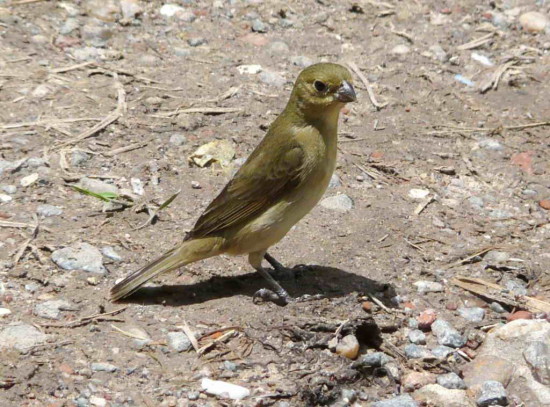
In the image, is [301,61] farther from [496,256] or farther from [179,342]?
[179,342]

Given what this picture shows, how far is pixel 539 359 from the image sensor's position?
523 cm

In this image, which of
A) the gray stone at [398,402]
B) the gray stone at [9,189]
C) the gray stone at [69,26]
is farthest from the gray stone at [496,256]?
the gray stone at [69,26]

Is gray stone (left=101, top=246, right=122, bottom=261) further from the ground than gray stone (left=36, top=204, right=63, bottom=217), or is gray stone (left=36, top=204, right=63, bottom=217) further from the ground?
gray stone (left=36, top=204, right=63, bottom=217)

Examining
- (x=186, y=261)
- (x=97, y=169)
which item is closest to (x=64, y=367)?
(x=186, y=261)

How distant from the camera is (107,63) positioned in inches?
322

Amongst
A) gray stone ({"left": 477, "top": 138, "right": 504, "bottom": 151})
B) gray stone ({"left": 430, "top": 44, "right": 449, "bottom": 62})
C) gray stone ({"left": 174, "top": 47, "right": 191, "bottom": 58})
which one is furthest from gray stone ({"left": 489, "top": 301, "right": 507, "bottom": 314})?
gray stone ({"left": 174, "top": 47, "right": 191, "bottom": 58})

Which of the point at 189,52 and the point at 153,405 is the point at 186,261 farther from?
the point at 189,52

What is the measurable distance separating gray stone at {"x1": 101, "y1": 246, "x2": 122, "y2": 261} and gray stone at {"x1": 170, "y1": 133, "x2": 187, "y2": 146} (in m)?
1.49

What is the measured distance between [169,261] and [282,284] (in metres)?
0.79

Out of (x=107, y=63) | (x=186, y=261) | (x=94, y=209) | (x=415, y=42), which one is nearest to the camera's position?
(x=186, y=261)

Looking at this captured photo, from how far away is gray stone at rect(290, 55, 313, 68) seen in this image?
8484 mm

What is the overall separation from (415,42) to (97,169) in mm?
3609

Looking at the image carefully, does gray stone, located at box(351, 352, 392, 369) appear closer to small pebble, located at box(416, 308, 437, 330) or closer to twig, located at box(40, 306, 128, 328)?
small pebble, located at box(416, 308, 437, 330)

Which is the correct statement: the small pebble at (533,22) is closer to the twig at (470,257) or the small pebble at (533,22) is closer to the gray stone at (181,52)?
the gray stone at (181,52)
